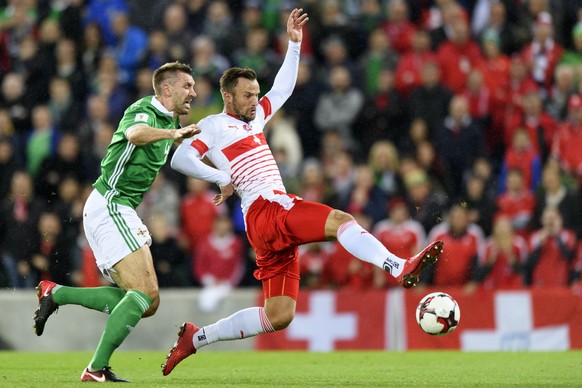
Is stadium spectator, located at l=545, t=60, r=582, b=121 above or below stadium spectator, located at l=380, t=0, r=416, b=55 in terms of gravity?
below

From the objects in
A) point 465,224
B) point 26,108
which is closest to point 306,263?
point 465,224

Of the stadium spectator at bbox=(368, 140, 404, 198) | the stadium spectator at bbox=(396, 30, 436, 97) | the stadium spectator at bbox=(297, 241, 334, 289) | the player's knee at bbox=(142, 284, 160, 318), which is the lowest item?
the player's knee at bbox=(142, 284, 160, 318)

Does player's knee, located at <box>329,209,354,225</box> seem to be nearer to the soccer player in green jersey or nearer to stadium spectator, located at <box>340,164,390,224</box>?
the soccer player in green jersey

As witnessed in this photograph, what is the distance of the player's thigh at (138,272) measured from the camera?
8.18 m

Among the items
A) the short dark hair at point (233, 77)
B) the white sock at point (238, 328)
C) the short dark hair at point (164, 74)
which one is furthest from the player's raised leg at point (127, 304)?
the short dark hair at point (233, 77)

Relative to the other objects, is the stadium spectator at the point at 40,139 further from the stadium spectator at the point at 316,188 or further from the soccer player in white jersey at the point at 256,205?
the soccer player in white jersey at the point at 256,205

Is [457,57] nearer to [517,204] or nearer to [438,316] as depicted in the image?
[517,204]

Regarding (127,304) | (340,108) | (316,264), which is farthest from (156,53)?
(127,304)

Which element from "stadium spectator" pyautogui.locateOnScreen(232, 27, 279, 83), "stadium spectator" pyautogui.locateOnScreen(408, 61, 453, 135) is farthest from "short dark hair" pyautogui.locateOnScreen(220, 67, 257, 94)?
"stadium spectator" pyautogui.locateOnScreen(232, 27, 279, 83)

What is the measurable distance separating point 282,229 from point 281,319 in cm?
82

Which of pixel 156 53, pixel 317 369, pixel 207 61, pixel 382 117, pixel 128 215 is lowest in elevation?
pixel 317 369

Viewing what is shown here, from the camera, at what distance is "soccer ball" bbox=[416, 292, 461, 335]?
322 inches

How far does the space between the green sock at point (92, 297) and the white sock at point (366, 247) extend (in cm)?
165

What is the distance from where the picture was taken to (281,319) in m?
8.81
